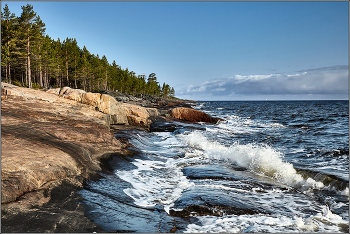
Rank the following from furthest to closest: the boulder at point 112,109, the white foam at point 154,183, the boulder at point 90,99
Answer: the boulder at point 112,109 < the boulder at point 90,99 < the white foam at point 154,183

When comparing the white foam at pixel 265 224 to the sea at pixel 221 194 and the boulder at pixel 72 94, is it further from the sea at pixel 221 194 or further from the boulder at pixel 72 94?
the boulder at pixel 72 94

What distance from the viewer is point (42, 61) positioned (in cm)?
4700

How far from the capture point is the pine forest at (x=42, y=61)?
38.8 meters

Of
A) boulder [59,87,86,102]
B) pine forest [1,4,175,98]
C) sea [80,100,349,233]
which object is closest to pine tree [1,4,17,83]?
pine forest [1,4,175,98]

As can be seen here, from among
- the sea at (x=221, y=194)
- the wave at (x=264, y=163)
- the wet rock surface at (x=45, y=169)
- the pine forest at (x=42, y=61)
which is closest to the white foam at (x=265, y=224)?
the sea at (x=221, y=194)

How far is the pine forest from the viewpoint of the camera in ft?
127

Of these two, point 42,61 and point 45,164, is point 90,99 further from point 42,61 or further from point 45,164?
point 42,61

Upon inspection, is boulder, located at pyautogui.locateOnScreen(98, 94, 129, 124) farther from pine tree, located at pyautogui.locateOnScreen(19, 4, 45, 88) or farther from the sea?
pine tree, located at pyautogui.locateOnScreen(19, 4, 45, 88)

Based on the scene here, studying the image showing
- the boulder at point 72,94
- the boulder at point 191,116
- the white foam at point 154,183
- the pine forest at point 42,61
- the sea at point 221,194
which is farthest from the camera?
the pine forest at point 42,61

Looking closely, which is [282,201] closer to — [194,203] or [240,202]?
[240,202]

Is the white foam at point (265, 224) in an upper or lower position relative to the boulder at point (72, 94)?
lower

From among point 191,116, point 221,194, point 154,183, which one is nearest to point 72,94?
point 154,183

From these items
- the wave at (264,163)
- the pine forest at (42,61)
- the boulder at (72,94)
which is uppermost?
the pine forest at (42,61)

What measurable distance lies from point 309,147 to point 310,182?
351 inches
